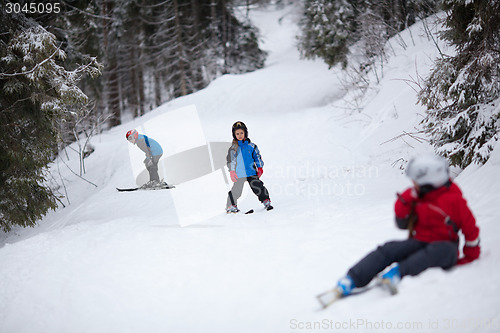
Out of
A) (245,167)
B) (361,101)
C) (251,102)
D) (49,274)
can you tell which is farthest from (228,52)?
(49,274)

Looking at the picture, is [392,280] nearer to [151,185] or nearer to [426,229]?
[426,229]

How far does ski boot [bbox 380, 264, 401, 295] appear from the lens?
8.14ft

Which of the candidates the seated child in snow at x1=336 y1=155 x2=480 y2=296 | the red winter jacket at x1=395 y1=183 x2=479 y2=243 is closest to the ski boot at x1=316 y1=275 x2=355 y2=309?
the seated child in snow at x1=336 y1=155 x2=480 y2=296

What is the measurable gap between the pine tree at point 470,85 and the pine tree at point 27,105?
6.78m

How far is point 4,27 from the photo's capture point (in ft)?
21.5

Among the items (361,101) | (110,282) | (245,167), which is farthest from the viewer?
(361,101)

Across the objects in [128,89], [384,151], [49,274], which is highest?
[128,89]

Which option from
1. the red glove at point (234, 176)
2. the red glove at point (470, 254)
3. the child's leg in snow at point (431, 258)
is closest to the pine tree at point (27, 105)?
the red glove at point (234, 176)

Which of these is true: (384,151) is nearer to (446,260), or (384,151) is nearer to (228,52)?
(446,260)

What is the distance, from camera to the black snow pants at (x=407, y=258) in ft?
8.16

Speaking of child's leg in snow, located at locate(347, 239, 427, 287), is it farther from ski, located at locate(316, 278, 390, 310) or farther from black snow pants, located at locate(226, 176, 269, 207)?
black snow pants, located at locate(226, 176, 269, 207)

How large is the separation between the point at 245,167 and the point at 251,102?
10507mm

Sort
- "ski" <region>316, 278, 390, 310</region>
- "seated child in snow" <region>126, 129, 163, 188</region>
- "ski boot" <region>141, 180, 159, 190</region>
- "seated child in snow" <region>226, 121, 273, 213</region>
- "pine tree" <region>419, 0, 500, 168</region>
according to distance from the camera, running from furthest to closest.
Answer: "ski boot" <region>141, 180, 159, 190</region> < "seated child in snow" <region>126, 129, 163, 188</region> < "seated child in snow" <region>226, 121, 273, 213</region> < "pine tree" <region>419, 0, 500, 168</region> < "ski" <region>316, 278, 390, 310</region>

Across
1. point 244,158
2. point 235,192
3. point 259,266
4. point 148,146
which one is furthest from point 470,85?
point 148,146
